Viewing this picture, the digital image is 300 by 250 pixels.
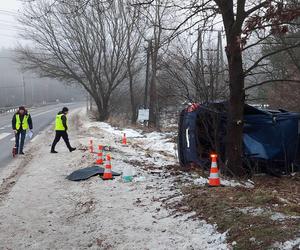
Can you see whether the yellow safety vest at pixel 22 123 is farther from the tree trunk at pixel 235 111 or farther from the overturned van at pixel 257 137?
the tree trunk at pixel 235 111

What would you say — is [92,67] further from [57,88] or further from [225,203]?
[57,88]

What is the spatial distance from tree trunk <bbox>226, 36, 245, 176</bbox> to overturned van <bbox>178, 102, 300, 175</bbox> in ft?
3.13

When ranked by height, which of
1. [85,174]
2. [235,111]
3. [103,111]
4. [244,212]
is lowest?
[103,111]

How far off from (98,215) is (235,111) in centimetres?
345

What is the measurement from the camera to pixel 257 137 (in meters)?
11.0

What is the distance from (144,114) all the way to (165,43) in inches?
1009

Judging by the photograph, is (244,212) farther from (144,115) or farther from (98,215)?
(144,115)

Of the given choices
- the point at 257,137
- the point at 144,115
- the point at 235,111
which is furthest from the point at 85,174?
the point at 144,115

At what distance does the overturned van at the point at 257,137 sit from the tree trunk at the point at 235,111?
3.13 feet

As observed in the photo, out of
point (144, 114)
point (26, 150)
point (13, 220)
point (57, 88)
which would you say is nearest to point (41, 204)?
point (13, 220)

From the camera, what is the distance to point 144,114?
3566 cm

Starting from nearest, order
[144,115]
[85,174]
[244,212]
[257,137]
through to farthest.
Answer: [244,212] → [85,174] → [257,137] → [144,115]

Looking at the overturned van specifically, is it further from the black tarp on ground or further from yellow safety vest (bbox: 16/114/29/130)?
yellow safety vest (bbox: 16/114/29/130)

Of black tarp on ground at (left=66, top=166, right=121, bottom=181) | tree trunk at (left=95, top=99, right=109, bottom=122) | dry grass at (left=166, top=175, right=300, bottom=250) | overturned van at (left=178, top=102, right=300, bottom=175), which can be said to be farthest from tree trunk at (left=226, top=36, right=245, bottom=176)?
tree trunk at (left=95, top=99, right=109, bottom=122)
